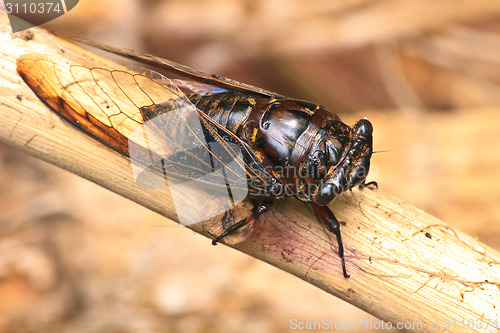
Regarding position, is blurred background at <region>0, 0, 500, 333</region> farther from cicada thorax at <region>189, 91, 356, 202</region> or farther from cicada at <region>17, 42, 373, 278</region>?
cicada thorax at <region>189, 91, 356, 202</region>

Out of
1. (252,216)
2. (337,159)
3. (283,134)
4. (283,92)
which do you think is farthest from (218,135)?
(283,92)

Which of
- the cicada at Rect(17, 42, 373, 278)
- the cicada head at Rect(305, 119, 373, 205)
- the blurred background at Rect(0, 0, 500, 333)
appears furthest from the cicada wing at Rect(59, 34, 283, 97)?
the blurred background at Rect(0, 0, 500, 333)

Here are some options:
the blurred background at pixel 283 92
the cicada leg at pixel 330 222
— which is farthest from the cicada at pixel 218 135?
the blurred background at pixel 283 92

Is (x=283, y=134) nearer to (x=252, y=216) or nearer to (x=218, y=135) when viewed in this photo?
(x=218, y=135)

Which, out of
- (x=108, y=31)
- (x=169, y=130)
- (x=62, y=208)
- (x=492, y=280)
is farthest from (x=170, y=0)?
(x=492, y=280)

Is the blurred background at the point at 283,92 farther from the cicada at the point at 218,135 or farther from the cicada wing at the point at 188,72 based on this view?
the cicada at the point at 218,135

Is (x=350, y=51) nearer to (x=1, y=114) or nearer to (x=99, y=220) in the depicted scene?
(x=99, y=220)

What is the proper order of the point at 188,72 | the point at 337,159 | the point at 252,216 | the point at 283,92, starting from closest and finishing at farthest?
the point at 252,216 → the point at 337,159 → the point at 188,72 → the point at 283,92
